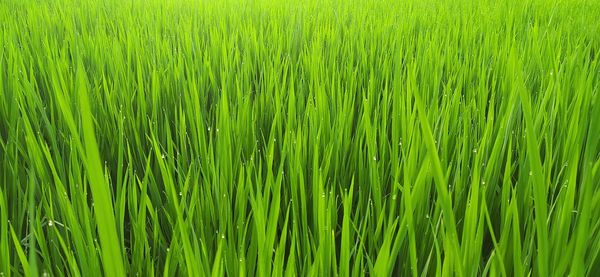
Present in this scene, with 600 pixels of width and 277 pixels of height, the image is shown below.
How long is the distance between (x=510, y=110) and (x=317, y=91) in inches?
12.4

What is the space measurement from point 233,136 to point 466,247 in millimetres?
406

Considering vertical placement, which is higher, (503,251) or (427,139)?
(427,139)

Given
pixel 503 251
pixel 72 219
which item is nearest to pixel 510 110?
pixel 503 251

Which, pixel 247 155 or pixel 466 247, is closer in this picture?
pixel 466 247

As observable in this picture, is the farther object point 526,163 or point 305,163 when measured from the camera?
point 305,163

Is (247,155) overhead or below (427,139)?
below

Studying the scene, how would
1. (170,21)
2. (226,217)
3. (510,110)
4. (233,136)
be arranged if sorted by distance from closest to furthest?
1. (226,217)
2. (510,110)
3. (233,136)
4. (170,21)

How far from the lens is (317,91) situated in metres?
0.77

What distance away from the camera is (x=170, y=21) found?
181cm

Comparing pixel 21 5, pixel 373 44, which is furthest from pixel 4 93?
pixel 21 5

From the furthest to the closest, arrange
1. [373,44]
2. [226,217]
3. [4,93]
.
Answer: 1. [373,44]
2. [4,93]
3. [226,217]

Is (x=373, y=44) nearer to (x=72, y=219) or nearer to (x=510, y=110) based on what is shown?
(x=510, y=110)

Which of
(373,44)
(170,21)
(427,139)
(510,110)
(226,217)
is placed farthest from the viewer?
(170,21)

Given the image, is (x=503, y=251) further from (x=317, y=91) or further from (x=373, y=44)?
(x=373, y=44)
